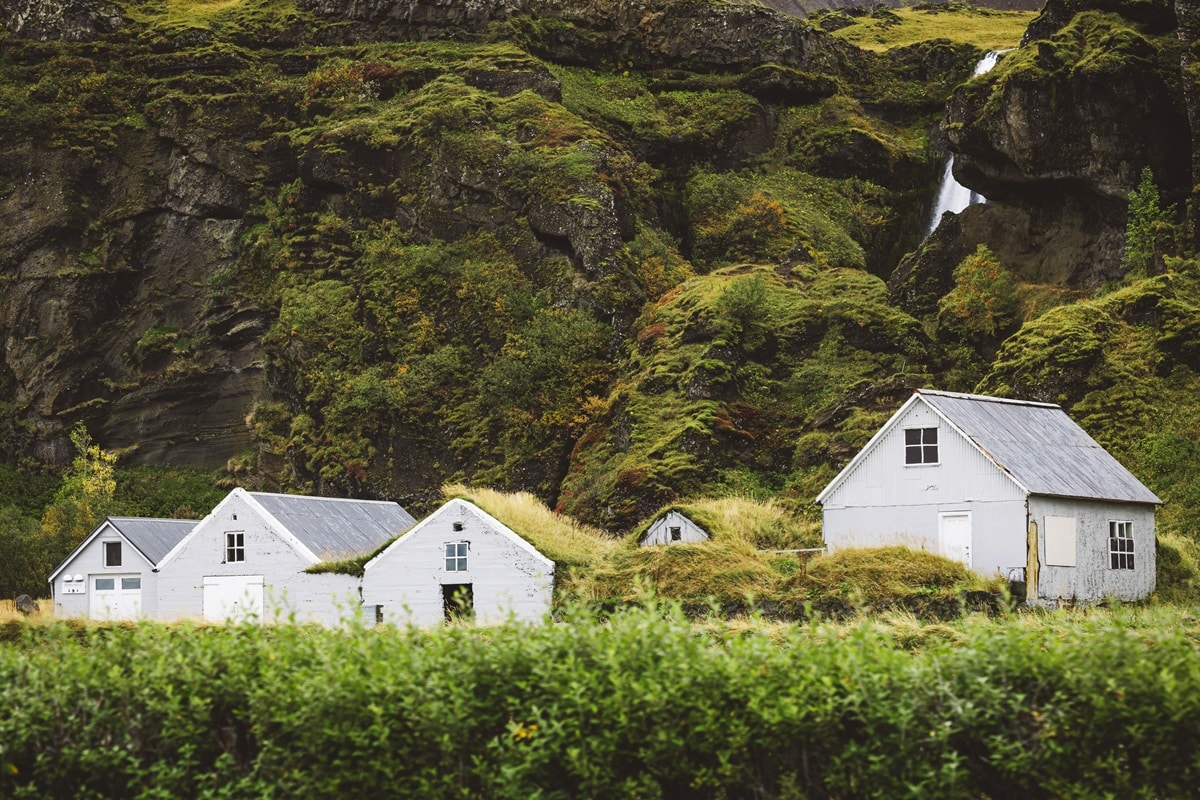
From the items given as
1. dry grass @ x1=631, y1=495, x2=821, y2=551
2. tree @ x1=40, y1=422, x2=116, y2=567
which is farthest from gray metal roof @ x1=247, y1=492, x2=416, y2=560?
tree @ x1=40, y1=422, x2=116, y2=567

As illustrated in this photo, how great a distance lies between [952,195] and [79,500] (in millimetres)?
48201

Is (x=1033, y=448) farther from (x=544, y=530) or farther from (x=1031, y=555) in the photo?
(x=544, y=530)

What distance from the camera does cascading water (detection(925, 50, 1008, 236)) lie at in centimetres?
7938

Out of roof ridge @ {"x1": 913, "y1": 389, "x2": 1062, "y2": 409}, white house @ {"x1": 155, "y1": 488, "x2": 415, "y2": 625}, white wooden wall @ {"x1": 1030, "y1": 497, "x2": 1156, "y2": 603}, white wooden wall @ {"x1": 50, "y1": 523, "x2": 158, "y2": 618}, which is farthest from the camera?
white wooden wall @ {"x1": 50, "y1": 523, "x2": 158, "y2": 618}

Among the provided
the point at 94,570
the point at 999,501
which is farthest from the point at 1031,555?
the point at 94,570

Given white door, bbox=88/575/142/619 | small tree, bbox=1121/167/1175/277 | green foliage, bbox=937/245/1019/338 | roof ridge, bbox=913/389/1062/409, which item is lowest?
white door, bbox=88/575/142/619

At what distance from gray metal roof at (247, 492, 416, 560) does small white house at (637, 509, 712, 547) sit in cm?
870

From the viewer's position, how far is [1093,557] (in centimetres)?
4009

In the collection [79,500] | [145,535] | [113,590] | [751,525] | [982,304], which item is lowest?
[113,590]

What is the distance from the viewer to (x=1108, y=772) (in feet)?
63.8

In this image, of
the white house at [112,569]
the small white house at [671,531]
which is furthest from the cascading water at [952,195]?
the white house at [112,569]

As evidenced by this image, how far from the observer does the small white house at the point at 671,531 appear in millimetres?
44844

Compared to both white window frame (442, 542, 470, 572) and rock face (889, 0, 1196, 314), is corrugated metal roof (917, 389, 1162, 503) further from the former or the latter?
rock face (889, 0, 1196, 314)

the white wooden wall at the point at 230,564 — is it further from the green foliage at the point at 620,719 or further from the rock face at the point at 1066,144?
the rock face at the point at 1066,144
